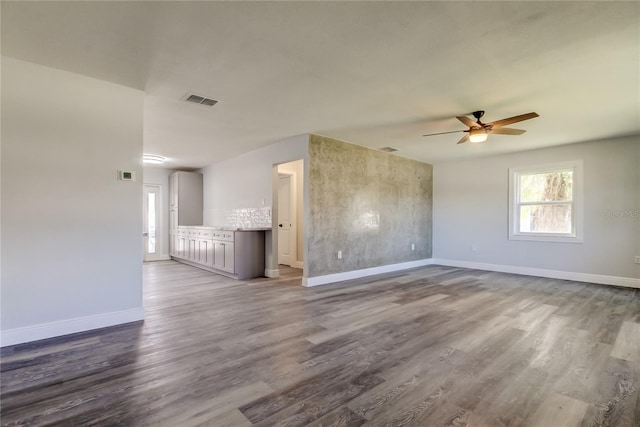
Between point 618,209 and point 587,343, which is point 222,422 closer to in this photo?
point 587,343

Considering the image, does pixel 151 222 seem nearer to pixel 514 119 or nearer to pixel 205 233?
pixel 205 233

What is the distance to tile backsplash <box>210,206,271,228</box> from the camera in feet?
19.2

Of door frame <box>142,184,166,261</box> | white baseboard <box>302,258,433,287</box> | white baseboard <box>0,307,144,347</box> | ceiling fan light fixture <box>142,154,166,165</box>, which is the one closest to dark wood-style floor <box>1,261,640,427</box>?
white baseboard <box>0,307,144,347</box>

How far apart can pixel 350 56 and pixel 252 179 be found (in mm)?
4093

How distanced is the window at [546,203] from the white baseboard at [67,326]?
682 centimetres

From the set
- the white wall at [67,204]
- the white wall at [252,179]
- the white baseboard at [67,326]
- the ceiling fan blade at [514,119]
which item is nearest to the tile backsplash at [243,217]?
the white wall at [252,179]

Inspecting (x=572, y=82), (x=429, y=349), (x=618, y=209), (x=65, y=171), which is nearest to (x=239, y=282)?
(x=65, y=171)

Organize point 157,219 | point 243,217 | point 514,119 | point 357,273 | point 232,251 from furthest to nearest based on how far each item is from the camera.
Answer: point 157,219, point 243,217, point 357,273, point 232,251, point 514,119

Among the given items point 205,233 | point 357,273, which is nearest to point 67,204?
point 205,233

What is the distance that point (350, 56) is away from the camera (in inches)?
99.7

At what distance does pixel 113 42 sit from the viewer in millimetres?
2334

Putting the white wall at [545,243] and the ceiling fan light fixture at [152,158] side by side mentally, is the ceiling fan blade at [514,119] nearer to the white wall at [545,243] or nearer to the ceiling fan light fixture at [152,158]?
the white wall at [545,243]

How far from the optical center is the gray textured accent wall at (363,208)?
5034 mm

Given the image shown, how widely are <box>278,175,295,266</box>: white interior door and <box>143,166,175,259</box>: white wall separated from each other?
336 centimetres
